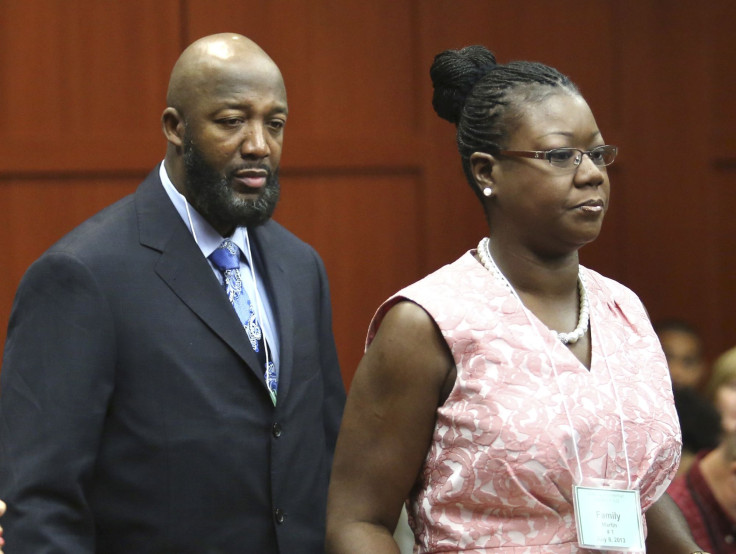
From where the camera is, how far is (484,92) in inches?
83.3

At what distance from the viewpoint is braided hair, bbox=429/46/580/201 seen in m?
2.07

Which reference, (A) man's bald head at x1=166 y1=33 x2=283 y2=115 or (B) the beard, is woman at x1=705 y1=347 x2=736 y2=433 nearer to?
(B) the beard

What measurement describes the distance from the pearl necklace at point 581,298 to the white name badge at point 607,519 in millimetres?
256

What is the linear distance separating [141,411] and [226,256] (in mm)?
360

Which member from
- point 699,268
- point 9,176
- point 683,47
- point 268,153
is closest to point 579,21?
point 683,47

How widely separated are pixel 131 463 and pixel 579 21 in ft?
8.41

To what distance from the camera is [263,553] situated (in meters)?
2.36

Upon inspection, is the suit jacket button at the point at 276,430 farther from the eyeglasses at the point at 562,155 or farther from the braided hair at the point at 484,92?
the eyeglasses at the point at 562,155

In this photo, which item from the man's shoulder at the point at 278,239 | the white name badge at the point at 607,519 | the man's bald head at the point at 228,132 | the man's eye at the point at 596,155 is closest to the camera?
the white name badge at the point at 607,519

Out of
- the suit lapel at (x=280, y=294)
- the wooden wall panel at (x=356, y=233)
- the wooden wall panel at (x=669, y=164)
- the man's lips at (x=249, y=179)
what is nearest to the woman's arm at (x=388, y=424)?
the suit lapel at (x=280, y=294)

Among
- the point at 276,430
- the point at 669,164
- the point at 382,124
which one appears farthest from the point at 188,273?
the point at 669,164

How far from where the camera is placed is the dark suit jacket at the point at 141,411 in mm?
2180

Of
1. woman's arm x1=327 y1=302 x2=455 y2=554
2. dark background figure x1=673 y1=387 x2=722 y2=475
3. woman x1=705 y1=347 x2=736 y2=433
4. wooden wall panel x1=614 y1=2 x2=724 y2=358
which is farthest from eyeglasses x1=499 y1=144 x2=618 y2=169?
wooden wall panel x1=614 y1=2 x2=724 y2=358

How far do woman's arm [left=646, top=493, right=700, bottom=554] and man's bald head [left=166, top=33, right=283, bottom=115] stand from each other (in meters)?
1.04
